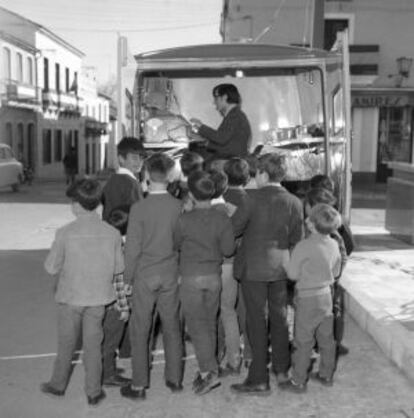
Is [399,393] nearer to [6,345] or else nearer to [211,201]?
[211,201]

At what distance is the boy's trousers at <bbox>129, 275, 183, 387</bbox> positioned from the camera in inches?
175

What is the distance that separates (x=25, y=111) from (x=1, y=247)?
25669 mm

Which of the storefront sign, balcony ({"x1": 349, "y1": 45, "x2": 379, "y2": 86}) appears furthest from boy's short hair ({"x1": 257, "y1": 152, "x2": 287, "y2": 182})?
the storefront sign

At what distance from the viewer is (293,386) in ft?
15.3

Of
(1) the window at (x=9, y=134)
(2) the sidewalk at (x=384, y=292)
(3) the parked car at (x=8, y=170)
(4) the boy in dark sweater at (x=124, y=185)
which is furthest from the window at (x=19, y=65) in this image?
(4) the boy in dark sweater at (x=124, y=185)

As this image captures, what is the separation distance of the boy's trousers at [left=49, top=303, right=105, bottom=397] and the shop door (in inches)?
760

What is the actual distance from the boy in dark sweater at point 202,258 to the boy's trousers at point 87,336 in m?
0.61

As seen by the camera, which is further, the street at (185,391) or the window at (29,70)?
the window at (29,70)

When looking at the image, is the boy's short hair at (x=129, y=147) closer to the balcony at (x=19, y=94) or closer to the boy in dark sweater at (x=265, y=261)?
the boy in dark sweater at (x=265, y=261)

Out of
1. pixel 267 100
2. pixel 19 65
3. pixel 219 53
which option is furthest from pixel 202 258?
pixel 19 65

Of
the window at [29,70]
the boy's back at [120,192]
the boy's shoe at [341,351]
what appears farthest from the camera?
the window at [29,70]

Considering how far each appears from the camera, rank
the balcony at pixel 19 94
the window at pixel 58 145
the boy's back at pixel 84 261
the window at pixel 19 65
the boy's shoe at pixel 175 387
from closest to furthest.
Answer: the boy's back at pixel 84 261, the boy's shoe at pixel 175 387, the balcony at pixel 19 94, the window at pixel 19 65, the window at pixel 58 145

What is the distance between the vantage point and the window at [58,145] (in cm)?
4086

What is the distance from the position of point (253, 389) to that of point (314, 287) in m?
0.83
